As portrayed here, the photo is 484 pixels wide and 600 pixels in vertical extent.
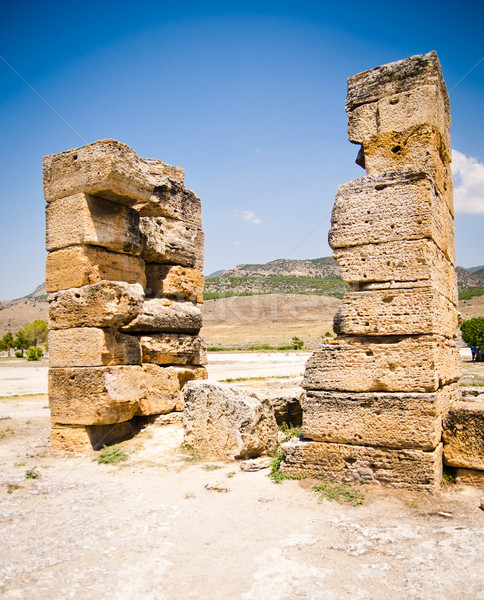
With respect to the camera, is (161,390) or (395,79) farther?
(161,390)

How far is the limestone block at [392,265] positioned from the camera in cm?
539

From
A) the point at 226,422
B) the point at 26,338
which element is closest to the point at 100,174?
the point at 226,422

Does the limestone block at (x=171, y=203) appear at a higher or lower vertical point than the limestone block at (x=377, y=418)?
higher

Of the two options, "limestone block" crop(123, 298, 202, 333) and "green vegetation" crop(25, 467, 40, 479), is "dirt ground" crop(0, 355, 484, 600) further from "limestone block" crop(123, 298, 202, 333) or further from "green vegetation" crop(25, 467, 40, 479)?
"limestone block" crop(123, 298, 202, 333)

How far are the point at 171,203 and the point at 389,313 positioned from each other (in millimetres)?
5124

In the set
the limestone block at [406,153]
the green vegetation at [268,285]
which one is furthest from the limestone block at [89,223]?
the green vegetation at [268,285]

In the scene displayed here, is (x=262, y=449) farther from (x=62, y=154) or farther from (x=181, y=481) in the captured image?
(x=62, y=154)

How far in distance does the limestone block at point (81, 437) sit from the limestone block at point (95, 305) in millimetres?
1550

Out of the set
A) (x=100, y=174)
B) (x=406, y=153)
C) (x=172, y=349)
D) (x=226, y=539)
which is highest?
(x=100, y=174)

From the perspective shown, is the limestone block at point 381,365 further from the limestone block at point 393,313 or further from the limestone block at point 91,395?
the limestone block at point 91,395

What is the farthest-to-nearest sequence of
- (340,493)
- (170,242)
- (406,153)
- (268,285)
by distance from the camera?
(268,285) → (170,242) → (406,153) → (340,493)

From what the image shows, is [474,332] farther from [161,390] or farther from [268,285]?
[268,285]

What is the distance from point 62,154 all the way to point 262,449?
546 centimetres

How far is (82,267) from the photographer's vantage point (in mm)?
7527
